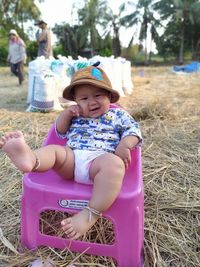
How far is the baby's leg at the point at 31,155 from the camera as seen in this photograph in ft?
4.77

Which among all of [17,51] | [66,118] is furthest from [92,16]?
[66,118]

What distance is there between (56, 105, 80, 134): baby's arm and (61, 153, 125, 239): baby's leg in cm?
39

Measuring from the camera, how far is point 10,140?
1481mm

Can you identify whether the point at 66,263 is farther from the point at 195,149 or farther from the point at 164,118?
the point at 164,118

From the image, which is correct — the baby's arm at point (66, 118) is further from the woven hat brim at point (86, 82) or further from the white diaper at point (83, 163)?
the white diaper at point (83, 163)

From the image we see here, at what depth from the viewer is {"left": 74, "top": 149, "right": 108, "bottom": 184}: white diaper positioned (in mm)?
1661

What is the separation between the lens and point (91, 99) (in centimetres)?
182

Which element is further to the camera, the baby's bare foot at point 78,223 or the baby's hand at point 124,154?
the baby's hand at point 124,154

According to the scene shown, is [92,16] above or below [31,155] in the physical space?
above

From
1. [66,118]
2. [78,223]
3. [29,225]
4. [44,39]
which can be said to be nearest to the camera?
[78,223]

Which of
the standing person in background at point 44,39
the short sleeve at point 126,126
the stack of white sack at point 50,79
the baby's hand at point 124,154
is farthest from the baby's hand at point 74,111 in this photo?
the standing person in background at point 44,39

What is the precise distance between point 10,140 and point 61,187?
0.97 ft

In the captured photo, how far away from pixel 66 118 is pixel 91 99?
0.19 meters

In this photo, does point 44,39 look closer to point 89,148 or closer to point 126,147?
point 89,148
